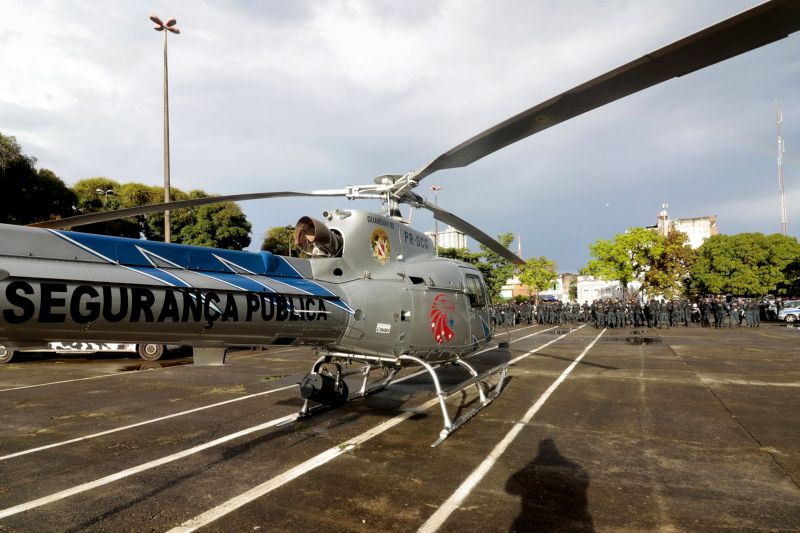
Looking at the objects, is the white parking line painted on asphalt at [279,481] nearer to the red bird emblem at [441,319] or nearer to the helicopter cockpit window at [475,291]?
the red bird emblem at [441,319]

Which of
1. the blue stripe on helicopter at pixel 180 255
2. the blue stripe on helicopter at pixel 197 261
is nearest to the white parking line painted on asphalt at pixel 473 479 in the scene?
the blue stripe on helicopter at pixel 197 261

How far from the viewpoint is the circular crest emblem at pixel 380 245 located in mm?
7539

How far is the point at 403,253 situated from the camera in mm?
8227

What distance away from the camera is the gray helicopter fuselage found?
4191 millimetres

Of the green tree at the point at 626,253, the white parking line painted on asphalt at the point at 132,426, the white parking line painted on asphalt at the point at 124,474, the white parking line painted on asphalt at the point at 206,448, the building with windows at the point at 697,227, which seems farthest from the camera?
the building with windows at the point at 697,227

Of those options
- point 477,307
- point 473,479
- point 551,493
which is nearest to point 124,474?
point 473,479

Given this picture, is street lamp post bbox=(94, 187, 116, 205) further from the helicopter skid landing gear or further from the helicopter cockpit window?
the helicopter cockpit window

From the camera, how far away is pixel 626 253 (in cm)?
4788

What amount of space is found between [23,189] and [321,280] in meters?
27.5

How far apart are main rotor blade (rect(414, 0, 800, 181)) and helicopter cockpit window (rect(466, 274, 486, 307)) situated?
407 cm

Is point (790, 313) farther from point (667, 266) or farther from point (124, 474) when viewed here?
point (124, 474)

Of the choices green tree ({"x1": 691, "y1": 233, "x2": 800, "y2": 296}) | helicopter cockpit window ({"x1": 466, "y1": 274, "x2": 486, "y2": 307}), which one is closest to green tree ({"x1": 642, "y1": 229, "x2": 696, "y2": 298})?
green tree ({"x1": 691, "y1": 233, "x2": 800, "y2": 296})

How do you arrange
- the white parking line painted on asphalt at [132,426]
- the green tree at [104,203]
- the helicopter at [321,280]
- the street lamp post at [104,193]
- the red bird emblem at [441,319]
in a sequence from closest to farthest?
1. the helicopter at [321,280]
2. the white parking line painted on asphalt at [132,426]
3. the red bird emblem at [441,319]
4. the green tree at [104,203]
5. the street lamp post at [104,193]

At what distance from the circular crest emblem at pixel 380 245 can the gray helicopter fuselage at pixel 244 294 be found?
2 centimetres
